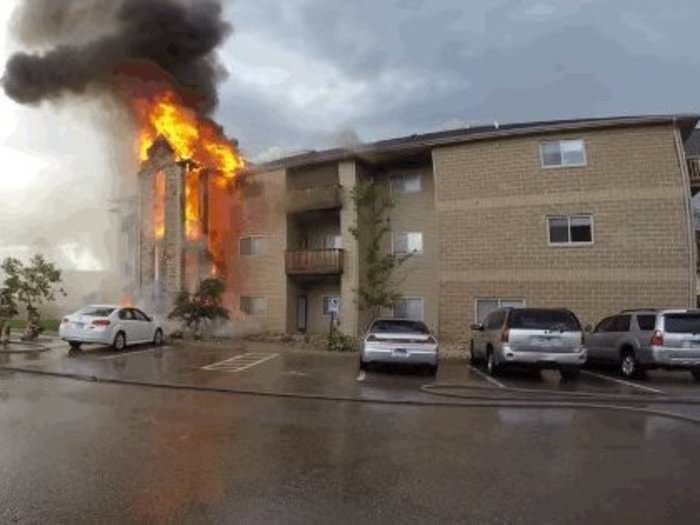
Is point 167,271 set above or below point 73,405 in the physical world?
above

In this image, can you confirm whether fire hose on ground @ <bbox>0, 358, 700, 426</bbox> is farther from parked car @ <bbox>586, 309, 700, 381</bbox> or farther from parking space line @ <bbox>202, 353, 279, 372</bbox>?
parking space line @ <bbox>202, 353, 279, 372</bbox>

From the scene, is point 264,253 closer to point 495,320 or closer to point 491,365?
point 495,320

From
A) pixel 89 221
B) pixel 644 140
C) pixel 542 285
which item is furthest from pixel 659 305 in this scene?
pixel 89 221

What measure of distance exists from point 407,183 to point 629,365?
14833 mm

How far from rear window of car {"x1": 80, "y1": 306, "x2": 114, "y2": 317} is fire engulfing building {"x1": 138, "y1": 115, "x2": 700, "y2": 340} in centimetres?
866

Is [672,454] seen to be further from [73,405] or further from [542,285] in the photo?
[542,285]

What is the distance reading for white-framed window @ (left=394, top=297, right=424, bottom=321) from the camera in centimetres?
2800

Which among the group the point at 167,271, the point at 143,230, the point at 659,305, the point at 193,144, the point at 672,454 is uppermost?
the point at 193,144

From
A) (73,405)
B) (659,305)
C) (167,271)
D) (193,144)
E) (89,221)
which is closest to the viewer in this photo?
(73,405)

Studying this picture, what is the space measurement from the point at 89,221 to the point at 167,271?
260 inches

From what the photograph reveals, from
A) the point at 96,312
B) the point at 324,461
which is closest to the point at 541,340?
the point at 324,461

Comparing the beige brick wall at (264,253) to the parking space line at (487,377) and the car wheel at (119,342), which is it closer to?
the car wheel at (119,342)

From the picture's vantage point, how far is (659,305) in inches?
862

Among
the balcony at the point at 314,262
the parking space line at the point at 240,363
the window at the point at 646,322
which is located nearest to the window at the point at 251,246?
the balcony at the point at 314,262
